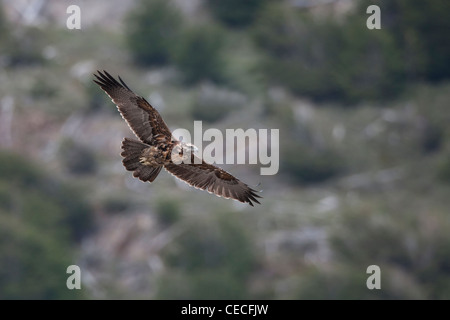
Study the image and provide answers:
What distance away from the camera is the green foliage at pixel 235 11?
206 ft

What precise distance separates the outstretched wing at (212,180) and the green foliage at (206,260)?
2114cm

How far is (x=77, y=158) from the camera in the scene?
44344 mm

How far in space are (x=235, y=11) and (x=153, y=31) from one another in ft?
19.1

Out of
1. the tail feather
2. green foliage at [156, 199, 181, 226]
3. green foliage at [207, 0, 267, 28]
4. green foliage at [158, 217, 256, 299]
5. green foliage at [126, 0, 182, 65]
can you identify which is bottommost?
the tail feather

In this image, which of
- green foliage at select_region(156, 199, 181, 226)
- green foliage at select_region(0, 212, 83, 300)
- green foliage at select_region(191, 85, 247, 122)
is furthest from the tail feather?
green foliage at select_region(191, 85, 247, 122)

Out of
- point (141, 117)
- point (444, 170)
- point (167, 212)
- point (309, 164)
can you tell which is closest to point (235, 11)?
point (309, 164)

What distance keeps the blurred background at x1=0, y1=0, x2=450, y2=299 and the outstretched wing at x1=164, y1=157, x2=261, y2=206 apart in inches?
738

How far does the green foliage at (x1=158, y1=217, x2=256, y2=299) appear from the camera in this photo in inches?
1531

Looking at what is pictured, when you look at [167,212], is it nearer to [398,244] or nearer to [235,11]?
[398,244]

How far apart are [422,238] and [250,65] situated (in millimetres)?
20786

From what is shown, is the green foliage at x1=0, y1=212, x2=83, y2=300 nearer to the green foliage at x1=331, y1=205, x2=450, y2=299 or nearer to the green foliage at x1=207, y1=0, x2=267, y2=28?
the green foliage at x1=331, y1=205, x2=450, y2=299

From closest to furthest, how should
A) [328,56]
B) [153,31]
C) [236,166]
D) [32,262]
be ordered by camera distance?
[236,166] → [32,262] → [328,56] → [153,31]

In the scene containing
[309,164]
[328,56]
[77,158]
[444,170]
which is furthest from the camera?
[328,56]

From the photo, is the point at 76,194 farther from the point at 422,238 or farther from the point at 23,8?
the point at 23,8
